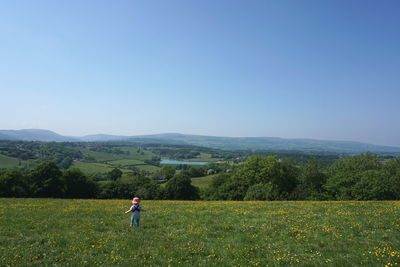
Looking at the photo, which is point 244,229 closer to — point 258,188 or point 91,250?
point 91,250

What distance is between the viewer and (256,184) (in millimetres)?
42938

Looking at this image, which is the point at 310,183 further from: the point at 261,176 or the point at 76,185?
the point at 76,185

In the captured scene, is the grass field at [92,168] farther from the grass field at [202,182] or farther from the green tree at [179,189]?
the green tree at [179,189]

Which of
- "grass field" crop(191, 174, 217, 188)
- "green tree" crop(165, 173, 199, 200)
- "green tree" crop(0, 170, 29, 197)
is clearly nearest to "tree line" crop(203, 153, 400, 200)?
"green tree" crop(165, 173, 199, 200)

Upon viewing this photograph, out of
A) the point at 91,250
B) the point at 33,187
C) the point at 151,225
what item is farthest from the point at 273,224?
the point at 33,187

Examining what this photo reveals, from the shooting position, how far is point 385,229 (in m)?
10.8

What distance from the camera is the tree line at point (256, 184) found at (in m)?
41.1

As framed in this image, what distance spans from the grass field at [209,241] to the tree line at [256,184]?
87.4 feet

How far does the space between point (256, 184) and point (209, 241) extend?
115ft

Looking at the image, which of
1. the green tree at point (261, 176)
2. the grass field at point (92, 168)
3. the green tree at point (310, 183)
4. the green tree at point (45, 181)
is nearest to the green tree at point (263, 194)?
the green tree at point (261, 176)

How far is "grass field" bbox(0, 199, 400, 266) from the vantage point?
7754mm

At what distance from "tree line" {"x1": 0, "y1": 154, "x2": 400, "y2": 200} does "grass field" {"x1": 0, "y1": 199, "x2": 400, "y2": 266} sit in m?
26.6

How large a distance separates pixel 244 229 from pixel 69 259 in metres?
8.08

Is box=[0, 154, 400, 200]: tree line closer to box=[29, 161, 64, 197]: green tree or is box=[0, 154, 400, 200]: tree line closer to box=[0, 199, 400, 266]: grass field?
box=[29, 161, 64, 197]: green tree
